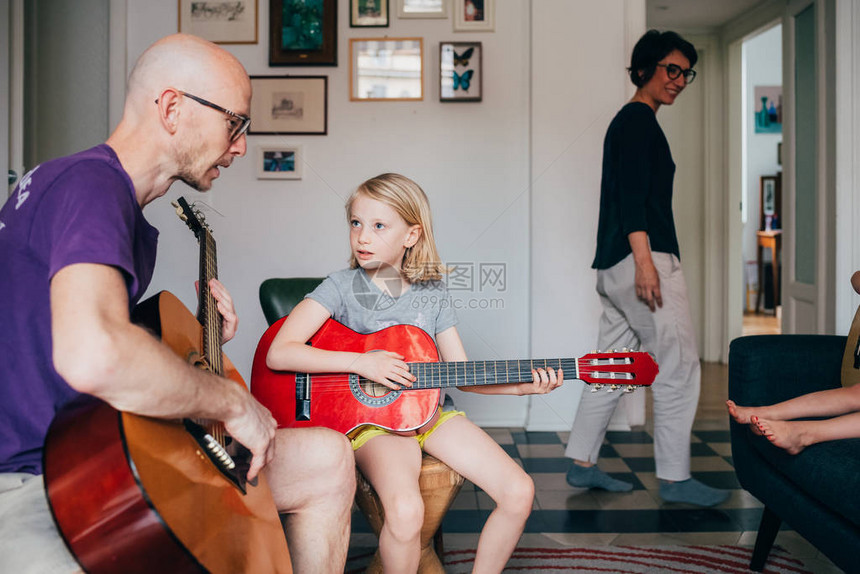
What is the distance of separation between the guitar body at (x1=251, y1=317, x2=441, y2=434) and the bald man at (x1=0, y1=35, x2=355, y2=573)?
26 centimetres

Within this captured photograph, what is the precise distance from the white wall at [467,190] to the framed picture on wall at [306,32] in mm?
47

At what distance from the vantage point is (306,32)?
10.7 ft

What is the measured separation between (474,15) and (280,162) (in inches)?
45.4

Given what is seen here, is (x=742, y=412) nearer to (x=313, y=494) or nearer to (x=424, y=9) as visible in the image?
(x=313, y=494)

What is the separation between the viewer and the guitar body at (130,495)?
814mm

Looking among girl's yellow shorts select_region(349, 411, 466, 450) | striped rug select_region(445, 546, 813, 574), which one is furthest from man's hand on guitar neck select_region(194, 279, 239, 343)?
striped rug select_region(445, 546, 813, 574)

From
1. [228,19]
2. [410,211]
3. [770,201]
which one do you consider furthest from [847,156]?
[770,201]

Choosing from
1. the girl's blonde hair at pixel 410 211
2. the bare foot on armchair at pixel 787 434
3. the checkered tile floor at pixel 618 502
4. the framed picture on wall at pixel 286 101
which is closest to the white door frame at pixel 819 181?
the checkered tile floor at pixel 618 502

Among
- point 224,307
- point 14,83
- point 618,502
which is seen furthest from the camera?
point 14,83

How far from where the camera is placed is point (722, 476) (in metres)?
2.61

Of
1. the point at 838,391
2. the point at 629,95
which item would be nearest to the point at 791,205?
the point at 629,95

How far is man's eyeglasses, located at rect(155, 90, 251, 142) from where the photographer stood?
1.10 m

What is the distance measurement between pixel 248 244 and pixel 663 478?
212cm

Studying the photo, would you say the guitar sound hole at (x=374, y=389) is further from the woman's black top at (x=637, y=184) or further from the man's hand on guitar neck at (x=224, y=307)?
the woman's black top at (x=637, y=184)
